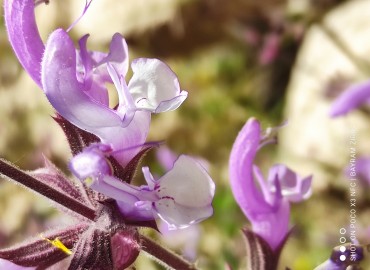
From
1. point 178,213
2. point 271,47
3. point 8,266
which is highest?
point 178,213

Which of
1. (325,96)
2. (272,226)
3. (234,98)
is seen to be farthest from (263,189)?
(234,98)

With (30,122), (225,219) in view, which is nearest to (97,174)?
(225,219)

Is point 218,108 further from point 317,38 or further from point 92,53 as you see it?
point 92,53

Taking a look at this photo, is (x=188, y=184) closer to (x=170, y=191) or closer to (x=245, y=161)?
(x=170, y=191)

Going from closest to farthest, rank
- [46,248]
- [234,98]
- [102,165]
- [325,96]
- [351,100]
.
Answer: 1. [102,165]
2. [46,248]
3. [351,100]
4. [325,96]
5. [234,98]

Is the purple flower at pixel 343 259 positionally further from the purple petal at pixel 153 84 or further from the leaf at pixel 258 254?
the purple petal at pixel 153 84

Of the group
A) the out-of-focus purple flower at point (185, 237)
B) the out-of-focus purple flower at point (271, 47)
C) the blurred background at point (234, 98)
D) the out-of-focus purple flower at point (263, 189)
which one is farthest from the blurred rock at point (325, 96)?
the out-of-focus purple flower at point (263, 189)
